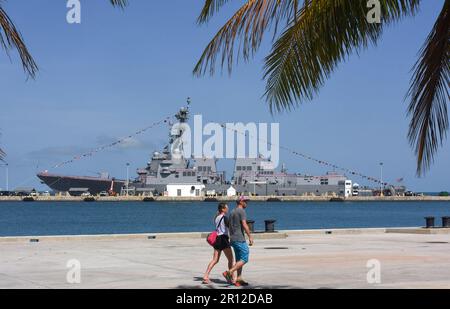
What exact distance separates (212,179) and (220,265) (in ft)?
542

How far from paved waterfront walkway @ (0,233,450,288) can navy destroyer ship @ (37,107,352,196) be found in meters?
146

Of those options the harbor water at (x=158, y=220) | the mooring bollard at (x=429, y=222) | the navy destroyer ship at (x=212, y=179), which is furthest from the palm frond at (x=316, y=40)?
the navy destroyer ship at (x=212, y=179)

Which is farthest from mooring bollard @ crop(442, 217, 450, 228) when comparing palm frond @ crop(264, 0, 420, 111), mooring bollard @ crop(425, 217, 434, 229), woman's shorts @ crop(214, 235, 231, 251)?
palm frond @ crop(264, 0, 420, 111)

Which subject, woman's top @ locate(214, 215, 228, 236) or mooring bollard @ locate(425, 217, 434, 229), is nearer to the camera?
woman's top @ locate(214, 215, 228, 236)

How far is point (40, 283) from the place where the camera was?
49.6 ft

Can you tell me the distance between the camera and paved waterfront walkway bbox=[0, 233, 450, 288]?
50.0 ft

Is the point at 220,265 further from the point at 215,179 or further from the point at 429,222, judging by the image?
the point at 215,179

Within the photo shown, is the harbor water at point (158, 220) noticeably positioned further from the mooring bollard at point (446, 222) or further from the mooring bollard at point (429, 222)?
the mooring bollard at point (429, 222)

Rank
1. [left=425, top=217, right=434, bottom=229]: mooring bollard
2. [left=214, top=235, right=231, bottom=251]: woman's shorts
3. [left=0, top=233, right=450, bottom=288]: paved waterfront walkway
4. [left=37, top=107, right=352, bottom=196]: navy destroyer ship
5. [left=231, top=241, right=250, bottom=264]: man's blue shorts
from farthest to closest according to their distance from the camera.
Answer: [left=37, top=107, right=352, bottom=196]: navy destroyer ship, [left=425, top=217, right=434, bottom=229]: mooring bollard, [left=0, top=233, right=450, bottom=288]: paved waterfront walkway, [left=214, top=235, right=231, bottom=251]: woman's shorts, [left=231, top=241, right=250, bottom=264]: man's blue shorts

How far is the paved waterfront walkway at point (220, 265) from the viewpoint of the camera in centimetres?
1524

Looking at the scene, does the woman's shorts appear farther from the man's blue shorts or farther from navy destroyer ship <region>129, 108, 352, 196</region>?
navy destroyer ship <region>129, 108, 352, 196</region>

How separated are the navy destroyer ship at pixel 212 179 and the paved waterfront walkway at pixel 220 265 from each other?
145525mm

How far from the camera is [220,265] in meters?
19.1
